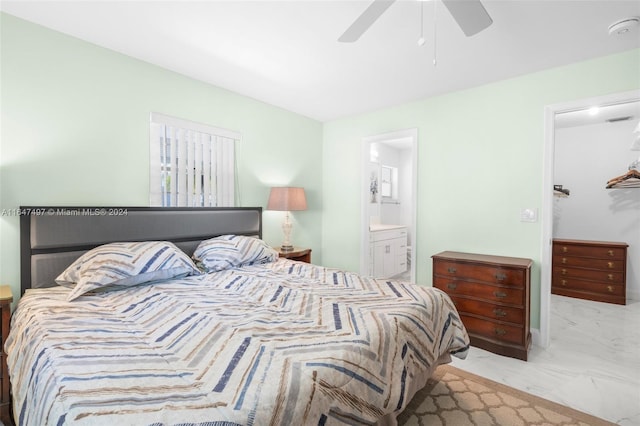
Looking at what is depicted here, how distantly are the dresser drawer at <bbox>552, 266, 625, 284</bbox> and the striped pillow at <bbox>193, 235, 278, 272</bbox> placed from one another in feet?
13.1

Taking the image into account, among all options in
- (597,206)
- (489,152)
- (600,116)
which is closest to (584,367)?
(489,152)

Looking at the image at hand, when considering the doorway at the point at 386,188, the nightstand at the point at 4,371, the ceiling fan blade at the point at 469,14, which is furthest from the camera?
the doorway at the point at 386,188

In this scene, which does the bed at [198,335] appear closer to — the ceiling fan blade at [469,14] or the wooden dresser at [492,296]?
the wooden dresser at [492,296]

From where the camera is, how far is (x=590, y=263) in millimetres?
4012

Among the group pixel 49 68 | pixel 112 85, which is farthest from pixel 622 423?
pixel 49 68

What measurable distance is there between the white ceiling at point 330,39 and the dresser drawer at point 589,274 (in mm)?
2884

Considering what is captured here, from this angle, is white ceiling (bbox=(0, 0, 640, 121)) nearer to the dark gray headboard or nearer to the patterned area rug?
the dark gray headboard

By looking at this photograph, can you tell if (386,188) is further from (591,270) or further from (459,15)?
(459,15)

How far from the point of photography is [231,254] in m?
2.67

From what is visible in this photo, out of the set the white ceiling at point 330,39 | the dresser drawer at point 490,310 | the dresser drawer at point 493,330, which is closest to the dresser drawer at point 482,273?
the dresser drawer at point 490,310

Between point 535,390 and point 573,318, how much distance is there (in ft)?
6.14

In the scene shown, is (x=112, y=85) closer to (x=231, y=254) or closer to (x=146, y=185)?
(x=146, y=185)

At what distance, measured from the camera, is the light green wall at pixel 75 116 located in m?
2.04

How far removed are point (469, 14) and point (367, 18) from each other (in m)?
0.52
